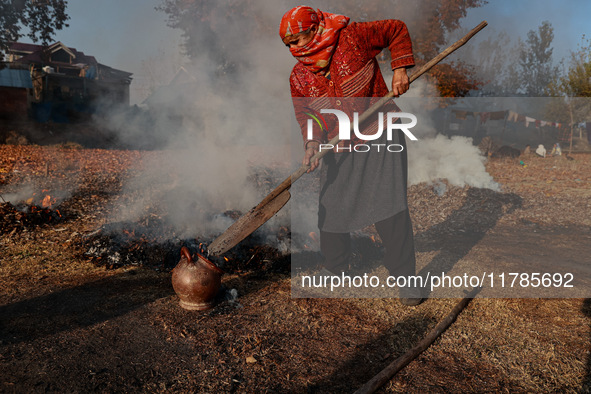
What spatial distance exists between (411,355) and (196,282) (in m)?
1.70

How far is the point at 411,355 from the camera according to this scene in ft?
8.30

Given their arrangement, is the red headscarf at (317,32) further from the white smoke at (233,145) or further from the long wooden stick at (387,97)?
the white smoke at (233,145)

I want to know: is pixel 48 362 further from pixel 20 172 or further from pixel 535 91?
pixel 535 91

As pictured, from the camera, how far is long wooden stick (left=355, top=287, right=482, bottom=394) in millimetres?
2223

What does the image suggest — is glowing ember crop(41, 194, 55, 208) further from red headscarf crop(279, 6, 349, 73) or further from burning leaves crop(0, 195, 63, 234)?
red headscarf crop(279, 6, 349, 73)

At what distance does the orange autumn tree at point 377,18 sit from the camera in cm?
1249

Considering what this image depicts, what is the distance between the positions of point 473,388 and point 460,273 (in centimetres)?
226

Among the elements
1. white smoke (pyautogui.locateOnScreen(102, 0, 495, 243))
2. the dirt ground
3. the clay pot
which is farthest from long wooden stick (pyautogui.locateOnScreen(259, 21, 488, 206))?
white smoke (pyautogui.locateOnScreen(102, 0, 495, 243))

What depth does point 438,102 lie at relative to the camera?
49.7ft

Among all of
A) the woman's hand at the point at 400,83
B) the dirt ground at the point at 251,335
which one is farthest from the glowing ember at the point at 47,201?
the woman's hand at the point at 400,83

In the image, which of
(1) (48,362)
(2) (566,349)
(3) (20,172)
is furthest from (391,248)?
(3) (20,172)

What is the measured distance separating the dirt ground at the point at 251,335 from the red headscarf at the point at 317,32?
211cm

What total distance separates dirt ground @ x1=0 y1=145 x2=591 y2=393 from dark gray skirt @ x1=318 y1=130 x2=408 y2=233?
79cm

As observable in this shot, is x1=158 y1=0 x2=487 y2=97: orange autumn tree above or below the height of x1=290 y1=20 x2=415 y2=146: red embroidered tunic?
above
